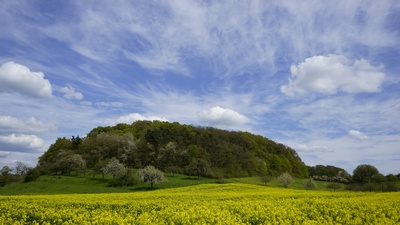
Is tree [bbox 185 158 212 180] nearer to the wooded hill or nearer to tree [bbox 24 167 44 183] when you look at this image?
the wooded hill

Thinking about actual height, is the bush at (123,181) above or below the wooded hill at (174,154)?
below

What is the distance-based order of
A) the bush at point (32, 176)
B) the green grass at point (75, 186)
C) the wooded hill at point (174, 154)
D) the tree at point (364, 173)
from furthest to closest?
the wooded hill at point (174, 154)
the bush at point (32, 176)
the tree at point (364, 173)
the green grass at point (75, 186)

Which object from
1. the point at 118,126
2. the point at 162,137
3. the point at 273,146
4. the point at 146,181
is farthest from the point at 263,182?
the point at 118,126

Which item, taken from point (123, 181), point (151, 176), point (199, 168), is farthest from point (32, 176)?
point (199, 168)

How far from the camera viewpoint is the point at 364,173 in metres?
74.6

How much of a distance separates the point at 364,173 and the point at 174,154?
49.3 m

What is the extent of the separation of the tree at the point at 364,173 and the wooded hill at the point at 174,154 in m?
31.4

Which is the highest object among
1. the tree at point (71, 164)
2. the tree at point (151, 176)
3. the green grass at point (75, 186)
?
the tree at point (71, 164)

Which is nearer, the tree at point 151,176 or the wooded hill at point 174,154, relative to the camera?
the tree at point 151,176

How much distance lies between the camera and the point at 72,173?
87250mm

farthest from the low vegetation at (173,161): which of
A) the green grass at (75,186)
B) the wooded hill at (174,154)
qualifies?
the green grass at (75,186)

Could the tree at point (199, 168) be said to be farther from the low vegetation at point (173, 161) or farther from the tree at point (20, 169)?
the tree at point (20, 169)

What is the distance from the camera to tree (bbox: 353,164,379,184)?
7312cm

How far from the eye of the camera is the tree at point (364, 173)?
240 feet
